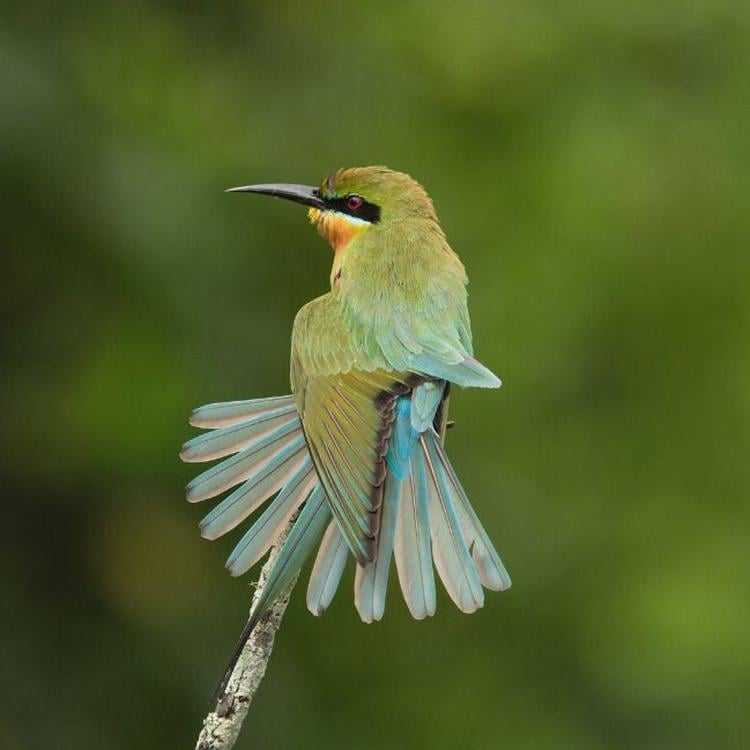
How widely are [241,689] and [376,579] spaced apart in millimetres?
489

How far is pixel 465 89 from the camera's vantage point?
492 centimetres

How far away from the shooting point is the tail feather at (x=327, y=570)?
101 inches

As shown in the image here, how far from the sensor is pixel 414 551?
9.05 ft

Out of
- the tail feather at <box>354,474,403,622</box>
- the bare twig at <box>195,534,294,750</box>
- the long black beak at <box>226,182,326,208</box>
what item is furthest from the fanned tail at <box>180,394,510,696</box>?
the long black beak at <box>226,182,326,208</box>

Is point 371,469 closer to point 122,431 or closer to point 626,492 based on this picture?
point 122,431

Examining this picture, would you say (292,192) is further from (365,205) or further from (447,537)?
(447,537)

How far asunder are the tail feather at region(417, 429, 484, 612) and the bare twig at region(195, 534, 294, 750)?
1.36ft

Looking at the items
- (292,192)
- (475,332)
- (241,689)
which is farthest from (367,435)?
(475,332)

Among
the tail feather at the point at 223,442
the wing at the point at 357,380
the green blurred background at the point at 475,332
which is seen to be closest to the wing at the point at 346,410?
the wing at the point at 357,380

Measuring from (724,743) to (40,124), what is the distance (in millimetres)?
2713

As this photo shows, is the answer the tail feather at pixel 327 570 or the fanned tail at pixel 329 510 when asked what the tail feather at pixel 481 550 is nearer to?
the fanned tail at pixel 329 510

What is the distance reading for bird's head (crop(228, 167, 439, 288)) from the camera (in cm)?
339

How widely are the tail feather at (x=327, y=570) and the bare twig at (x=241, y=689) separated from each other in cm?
20

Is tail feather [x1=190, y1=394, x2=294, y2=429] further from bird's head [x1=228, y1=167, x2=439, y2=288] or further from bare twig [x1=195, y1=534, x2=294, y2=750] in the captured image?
bare twig [x1=195, y1=534, x2=294, y2=750]
